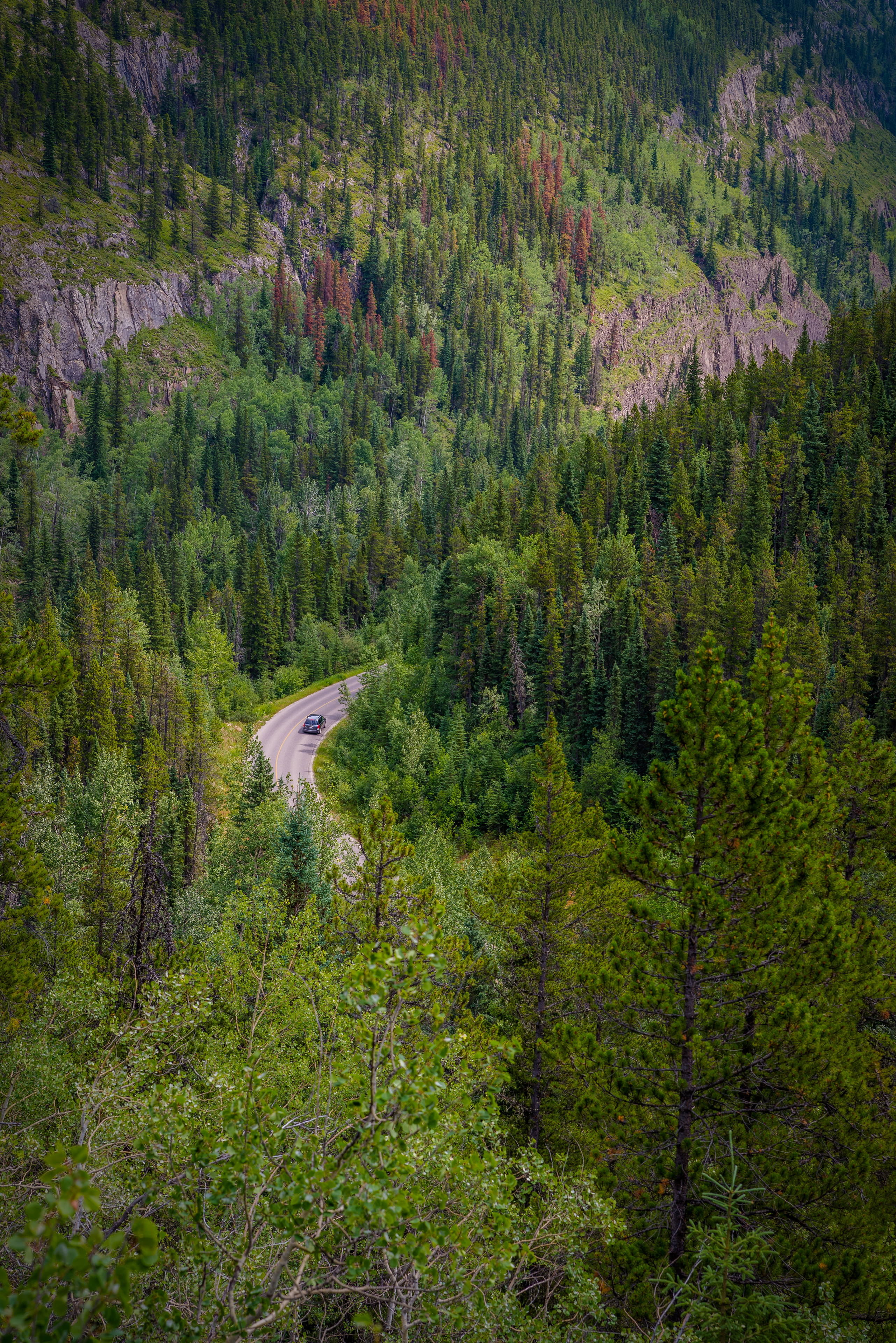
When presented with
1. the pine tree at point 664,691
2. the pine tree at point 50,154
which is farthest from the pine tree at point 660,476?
the pine tree at point 50,154

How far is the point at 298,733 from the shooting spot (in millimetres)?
61000

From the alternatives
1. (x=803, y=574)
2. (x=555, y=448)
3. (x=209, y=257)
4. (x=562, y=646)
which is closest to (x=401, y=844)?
(x=562, y=646)

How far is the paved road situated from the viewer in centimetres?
5441

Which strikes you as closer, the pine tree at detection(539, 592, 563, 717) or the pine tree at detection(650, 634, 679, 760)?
the pine tree at detection(650, 634, 679, 760)

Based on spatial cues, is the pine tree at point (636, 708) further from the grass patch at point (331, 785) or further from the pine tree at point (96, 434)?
the pine tree at point (96, 434)

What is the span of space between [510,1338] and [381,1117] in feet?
13.2

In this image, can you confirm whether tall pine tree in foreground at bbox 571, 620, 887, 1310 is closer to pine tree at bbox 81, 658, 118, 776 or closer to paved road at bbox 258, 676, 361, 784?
paved road at bbox 258, 676, 361, 784

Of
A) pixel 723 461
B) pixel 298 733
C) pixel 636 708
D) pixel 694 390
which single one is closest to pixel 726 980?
pixel 636 708

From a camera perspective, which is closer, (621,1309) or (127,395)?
(621,1309)

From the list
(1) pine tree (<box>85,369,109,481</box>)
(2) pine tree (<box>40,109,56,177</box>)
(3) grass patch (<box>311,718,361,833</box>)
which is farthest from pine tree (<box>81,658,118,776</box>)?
(2) pine tree (<box>40,109,56,177</box>)

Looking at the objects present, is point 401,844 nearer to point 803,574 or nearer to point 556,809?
point 556,809

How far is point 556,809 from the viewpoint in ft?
65.3

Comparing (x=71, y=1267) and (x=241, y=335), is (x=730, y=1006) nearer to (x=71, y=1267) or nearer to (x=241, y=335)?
(x=71, y=1267)

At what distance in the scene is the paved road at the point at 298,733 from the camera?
54.4 metres
